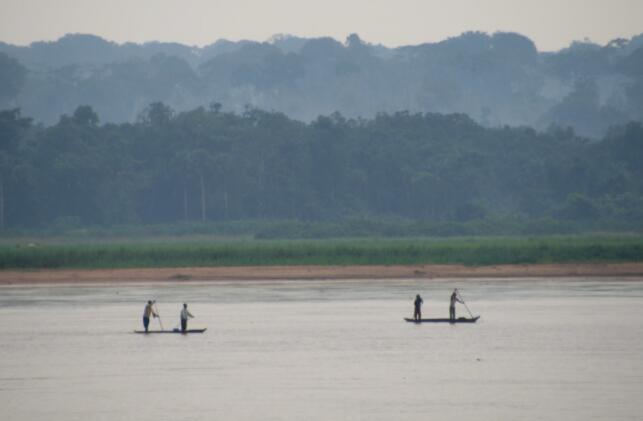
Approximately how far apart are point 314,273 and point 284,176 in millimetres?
52062

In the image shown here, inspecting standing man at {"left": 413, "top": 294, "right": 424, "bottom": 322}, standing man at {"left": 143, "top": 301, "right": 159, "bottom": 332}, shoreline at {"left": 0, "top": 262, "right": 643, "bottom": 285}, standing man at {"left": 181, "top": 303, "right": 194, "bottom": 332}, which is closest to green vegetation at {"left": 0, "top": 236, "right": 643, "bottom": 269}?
shoreline at {"left": 0, "top": 262, "right": 643, "bottom": 285}

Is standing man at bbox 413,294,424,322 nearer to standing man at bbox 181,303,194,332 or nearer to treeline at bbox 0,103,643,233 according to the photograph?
standing man at bbox 181,303,194,332

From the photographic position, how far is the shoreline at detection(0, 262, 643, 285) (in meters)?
76.6

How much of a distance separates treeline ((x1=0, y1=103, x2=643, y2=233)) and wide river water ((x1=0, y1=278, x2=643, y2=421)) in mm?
62902

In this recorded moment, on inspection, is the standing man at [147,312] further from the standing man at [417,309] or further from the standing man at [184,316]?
the standing man at [417,309]

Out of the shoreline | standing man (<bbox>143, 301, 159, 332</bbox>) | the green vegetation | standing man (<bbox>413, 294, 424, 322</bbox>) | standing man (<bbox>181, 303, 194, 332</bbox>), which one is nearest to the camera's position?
standing man (<bbox>181, 303, 194, 332</bbox>)

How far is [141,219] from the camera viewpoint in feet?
423

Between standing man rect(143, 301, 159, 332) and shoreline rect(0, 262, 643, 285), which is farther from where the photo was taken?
shoreline rect(0, 262, 643, 285)

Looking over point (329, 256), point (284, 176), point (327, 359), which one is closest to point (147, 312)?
point (327, 359)

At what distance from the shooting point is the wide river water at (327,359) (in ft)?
101

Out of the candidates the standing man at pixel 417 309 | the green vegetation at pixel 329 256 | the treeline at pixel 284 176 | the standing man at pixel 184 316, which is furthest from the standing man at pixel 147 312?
the treeline at pixel 284 176

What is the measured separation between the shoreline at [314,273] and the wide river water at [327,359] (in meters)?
12.4

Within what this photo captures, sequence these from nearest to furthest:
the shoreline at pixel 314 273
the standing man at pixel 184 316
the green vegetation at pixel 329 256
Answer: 1. the standing man at pixel 184 316
2. the shoreline at pixel 314 273
3. the green vegetation at pixel 329 256

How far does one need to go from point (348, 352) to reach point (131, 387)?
349 inches
